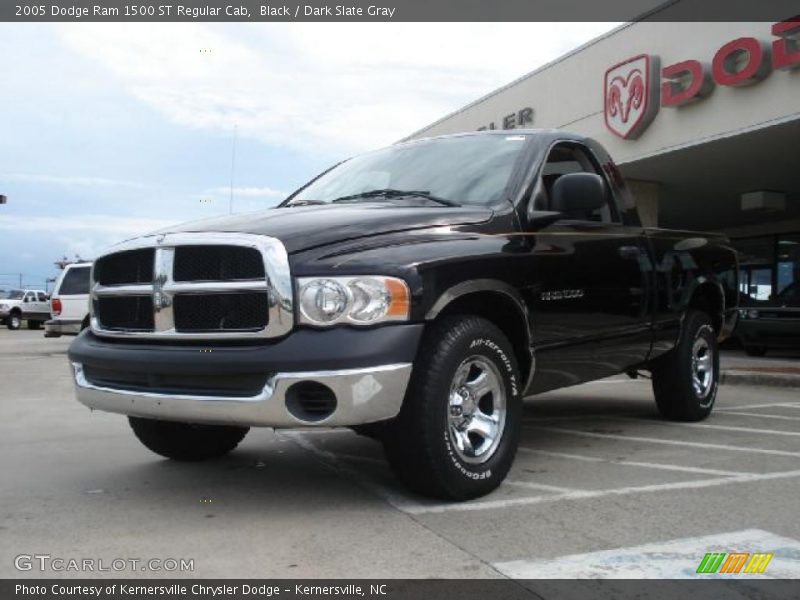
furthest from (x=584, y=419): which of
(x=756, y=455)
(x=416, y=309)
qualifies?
(x=416, y=309)

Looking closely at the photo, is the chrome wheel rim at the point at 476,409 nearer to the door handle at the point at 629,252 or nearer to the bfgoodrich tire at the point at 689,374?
the door handle at the point at 629,252

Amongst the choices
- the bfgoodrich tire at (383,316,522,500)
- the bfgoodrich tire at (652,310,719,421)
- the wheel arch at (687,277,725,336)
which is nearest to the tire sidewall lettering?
the bfgoodrich tire at (383,316,522,500)

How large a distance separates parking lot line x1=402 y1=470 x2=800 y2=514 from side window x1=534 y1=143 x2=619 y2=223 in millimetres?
1622

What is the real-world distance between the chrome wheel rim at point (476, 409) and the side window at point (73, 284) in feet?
43.2

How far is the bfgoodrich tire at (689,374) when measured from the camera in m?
6.22

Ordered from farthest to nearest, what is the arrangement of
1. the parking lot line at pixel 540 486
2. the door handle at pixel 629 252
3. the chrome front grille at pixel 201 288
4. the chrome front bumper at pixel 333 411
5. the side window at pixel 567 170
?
the door handle at pixel 629 252 → the side window at pixel 567 170 → the parking lot line at pixel 540 486 → the chrome front grille at pixel 201 288 → the chrome front bumper at pixel 333 411

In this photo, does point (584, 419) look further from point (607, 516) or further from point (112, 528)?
point (112, 528)

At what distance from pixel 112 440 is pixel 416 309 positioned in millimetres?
3277

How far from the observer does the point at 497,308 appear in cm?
427

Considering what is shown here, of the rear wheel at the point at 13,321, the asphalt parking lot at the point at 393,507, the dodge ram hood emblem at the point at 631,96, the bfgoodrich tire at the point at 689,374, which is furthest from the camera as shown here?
the rear wheel at the point at 13,321

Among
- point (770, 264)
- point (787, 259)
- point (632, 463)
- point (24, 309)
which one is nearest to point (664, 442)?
point (632, 463)

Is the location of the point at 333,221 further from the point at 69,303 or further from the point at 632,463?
the point at 69,303

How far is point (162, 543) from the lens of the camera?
3.34 meters

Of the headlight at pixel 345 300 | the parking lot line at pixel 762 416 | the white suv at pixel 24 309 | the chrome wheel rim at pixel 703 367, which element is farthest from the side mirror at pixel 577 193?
the white suv at pixel 24 309
